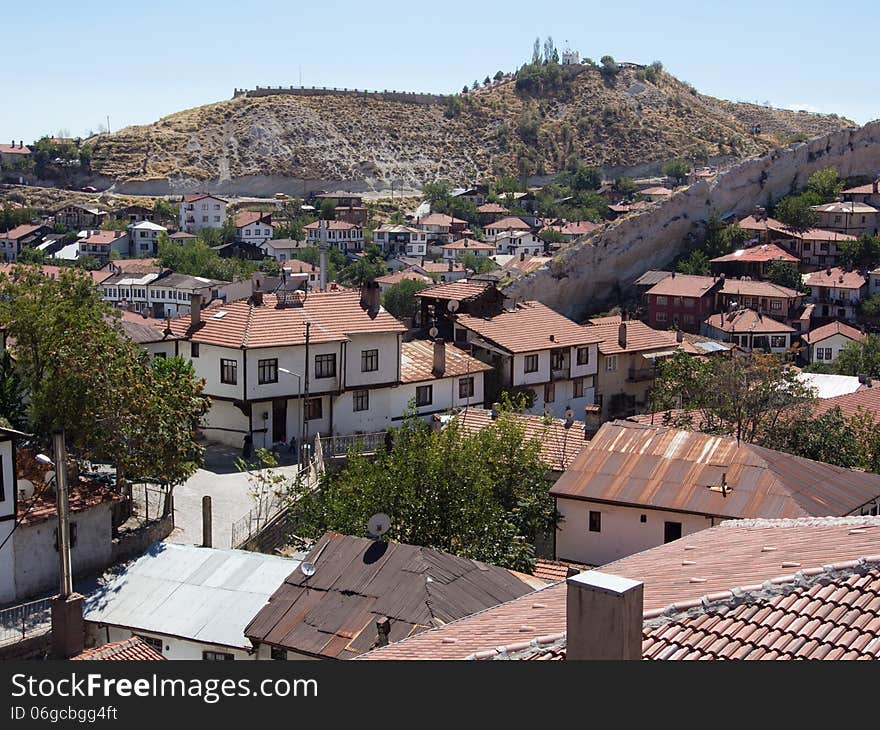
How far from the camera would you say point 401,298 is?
7706 cm

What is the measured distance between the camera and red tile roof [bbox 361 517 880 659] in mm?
9508

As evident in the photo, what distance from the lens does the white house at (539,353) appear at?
40.8 meters

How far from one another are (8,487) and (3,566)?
1.55m

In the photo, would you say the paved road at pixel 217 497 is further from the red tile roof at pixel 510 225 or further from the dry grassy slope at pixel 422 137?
the dry grassy slope at pixel 422 137

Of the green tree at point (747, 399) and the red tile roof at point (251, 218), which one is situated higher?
the red tile roof at point (251, 218)

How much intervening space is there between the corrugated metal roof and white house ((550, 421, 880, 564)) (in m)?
6.07

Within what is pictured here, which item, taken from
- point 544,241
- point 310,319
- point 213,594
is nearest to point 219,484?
point 310,319

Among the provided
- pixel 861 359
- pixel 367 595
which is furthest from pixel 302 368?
pixel 861 359

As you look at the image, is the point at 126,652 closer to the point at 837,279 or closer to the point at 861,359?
the point at 861,359

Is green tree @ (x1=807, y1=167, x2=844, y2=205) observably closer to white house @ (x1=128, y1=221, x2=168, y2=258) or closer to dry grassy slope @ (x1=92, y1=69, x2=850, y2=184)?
white house @ (x1=128, y1=221, x2=168, y2=258)

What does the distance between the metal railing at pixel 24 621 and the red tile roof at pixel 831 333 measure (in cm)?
4965

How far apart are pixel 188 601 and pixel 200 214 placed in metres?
107

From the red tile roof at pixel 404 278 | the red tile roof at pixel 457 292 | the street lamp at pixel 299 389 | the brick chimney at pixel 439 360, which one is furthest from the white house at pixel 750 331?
the street lamp at pixel 299 389

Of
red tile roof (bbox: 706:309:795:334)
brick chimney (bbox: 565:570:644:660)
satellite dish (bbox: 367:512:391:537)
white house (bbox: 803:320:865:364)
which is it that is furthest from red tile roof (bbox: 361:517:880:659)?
white house (bbox: 803:320:865:364)
